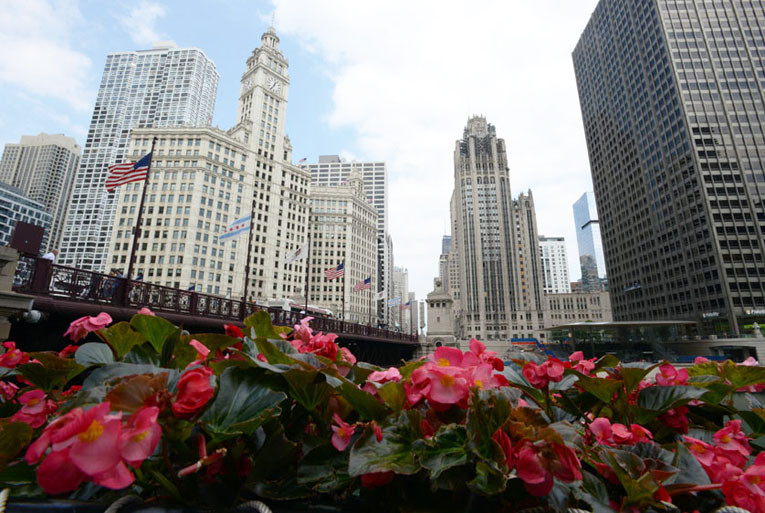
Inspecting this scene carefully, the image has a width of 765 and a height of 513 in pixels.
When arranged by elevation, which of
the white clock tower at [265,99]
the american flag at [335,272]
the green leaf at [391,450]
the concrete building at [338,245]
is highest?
the white clock tower at [265,99]

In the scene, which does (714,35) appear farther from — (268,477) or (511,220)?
(268,477)

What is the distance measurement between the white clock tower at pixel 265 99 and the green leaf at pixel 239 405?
9970 cm

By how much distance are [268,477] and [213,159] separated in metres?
93.4

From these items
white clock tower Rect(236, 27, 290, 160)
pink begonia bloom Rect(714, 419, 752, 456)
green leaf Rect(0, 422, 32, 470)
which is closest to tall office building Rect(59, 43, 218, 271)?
white clock tower Rect(236, 27, 290, 160)

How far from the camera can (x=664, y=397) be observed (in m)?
1.39

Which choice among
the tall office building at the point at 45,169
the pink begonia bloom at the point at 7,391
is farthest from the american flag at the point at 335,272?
the tall office building at the point at 45,169

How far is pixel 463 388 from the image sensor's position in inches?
42.7

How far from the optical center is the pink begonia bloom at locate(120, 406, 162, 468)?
0.76m

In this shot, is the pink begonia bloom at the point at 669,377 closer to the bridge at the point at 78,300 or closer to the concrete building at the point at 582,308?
the bridge at the point at 78,300

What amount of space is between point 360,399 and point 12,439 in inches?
40.1

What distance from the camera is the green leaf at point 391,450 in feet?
3.02

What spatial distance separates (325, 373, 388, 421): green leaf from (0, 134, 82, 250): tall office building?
209302mm

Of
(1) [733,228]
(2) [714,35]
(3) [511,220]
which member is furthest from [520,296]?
(2) [714,35]

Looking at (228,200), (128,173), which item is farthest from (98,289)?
(228,200)
